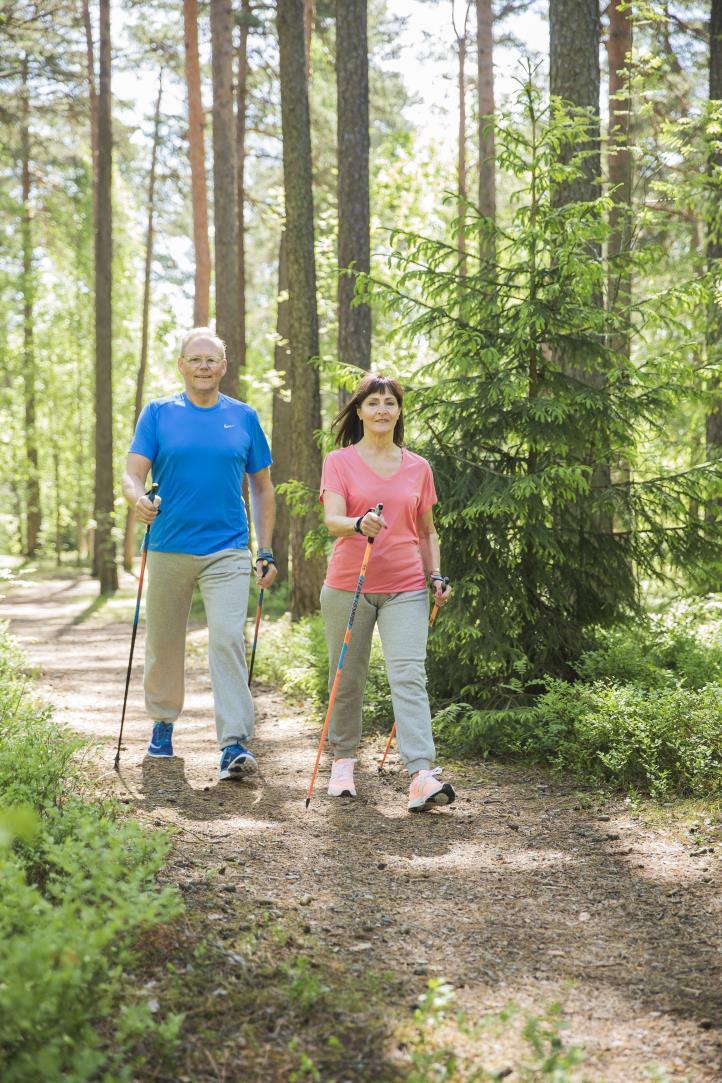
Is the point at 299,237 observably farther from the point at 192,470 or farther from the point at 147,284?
the point at 147,284

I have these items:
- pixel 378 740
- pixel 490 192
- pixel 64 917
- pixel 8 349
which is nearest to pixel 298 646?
pixel 378 740

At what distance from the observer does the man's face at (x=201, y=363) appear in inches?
223

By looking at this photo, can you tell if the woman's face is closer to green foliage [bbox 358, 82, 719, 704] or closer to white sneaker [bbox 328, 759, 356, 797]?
green foliage [bbox 358, 82, 719, 704]

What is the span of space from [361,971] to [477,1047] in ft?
1.83

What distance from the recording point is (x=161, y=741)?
6.18 m

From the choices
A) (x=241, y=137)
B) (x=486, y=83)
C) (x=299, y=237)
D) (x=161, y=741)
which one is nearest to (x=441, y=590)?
(x=161, y=741)

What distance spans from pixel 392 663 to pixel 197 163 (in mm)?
13222

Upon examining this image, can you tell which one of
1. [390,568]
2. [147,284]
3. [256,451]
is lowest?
[390,568]

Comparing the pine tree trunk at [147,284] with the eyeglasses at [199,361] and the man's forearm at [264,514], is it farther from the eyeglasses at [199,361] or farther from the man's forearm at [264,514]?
the eyeglasses at [199,361]

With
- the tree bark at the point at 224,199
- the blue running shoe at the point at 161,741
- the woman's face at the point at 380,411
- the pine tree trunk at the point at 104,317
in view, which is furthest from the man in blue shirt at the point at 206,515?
the pine tree trunk at the point at 104,317

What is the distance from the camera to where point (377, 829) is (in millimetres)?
4906

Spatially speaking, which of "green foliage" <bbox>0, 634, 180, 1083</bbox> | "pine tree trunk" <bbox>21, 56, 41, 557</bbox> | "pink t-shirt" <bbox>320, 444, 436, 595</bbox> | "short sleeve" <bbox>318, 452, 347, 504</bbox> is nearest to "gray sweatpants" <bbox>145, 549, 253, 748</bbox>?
"pink t-shirt" <bbox>320, 444, 436, 595</bbox>

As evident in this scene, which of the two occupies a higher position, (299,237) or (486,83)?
(486,83)

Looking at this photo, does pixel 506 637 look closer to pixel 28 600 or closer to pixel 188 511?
pixel 188 511
